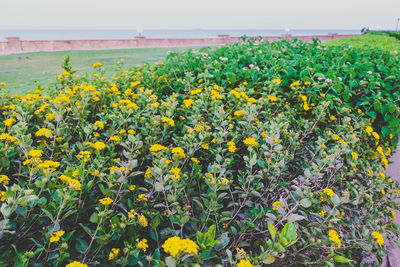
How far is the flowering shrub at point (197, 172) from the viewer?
1285mm

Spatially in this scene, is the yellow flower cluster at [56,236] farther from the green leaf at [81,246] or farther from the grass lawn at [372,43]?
the grass lawn at [372,43]

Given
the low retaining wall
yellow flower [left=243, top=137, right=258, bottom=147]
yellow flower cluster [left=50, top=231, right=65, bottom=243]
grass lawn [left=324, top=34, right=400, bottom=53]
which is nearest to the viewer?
yellow flower cluster [left=50, top=231, right=65, bottom=243]

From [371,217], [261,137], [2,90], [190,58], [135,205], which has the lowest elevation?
[371,217]

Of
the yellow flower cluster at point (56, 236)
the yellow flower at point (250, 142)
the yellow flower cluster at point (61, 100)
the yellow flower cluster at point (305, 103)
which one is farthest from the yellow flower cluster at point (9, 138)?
the yellow flower cluster at point (305, 103)

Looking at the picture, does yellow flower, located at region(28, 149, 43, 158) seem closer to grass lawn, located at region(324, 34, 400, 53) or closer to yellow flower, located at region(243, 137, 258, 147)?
yellow flower, located at region(243, 137, 258, 147)

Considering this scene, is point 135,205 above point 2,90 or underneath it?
underneath

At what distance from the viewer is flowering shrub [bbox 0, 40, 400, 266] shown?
4.22ft

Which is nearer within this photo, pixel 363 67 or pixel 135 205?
pixel 135 205

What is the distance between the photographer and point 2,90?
261 cm

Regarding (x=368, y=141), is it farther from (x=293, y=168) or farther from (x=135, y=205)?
(x=135, y=205)

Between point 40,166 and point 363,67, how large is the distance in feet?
12.3

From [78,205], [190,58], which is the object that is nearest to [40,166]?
[78,205]

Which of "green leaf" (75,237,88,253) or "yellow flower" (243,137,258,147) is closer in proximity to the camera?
"green leaf" (75,237,88,253)

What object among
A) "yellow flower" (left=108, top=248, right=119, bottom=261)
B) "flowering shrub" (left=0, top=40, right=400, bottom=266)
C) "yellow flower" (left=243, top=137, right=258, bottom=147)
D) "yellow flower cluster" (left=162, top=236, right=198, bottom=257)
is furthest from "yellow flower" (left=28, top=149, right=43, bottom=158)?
"yellow flower" (left=243, top=137, right=258, bottom=147)
